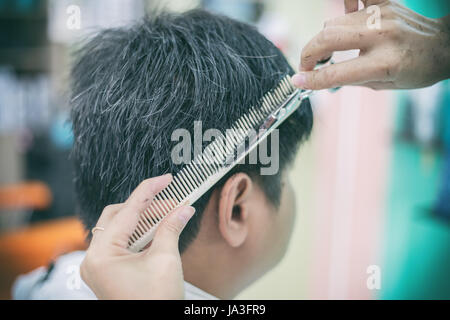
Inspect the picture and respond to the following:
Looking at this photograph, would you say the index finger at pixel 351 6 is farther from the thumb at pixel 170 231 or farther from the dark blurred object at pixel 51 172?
the dark blurred object at pixel 51 172

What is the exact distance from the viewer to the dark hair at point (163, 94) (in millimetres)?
559

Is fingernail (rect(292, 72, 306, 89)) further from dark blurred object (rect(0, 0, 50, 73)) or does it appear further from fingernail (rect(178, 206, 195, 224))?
dark blurred object (rect(0, 0, 50, 73))

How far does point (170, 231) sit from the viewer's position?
465 millimetres

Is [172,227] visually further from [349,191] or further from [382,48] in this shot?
[349,191]

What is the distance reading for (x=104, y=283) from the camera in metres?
0.43

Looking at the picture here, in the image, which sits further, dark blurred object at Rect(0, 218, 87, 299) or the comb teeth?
dark blurred object at Rect(0, 218, 87, 299)

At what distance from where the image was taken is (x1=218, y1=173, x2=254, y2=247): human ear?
22.9 inches

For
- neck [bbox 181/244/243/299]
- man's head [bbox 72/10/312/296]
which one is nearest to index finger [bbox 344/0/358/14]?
man's head [bbox 72/10/312/296]

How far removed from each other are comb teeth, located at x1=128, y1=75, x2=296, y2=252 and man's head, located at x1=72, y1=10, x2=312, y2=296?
0.03 metres

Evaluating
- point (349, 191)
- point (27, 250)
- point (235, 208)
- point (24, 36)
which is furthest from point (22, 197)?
point (235, 208)

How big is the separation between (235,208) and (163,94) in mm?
197

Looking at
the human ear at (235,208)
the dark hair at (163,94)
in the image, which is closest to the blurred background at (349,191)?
the dark hair at (163,94)
